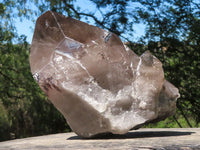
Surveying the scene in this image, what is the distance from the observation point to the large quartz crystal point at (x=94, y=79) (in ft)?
9.00

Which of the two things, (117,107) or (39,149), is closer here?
(39,149)

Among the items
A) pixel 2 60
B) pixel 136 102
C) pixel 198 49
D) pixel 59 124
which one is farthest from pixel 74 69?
pixel 59 124

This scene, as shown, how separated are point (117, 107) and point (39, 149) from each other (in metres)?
0.76

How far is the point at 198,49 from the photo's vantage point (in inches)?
220

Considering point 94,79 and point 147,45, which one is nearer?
point 94,79

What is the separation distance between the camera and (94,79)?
9.23ft

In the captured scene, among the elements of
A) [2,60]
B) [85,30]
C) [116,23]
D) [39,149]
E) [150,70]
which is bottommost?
[39,149]

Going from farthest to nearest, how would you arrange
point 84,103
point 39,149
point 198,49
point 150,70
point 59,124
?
point 59,124
point 198,49
point 150,70
point 84,103
point 39,149

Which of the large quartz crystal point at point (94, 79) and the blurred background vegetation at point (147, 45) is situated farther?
the blurred background vegetation at point (147, 45)

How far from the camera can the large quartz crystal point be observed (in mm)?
2744

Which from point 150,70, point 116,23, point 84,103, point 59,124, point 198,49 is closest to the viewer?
point 84,103

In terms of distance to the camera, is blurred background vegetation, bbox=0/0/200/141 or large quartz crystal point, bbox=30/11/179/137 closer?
large quartz crystal point, bbox=30/11/179/137

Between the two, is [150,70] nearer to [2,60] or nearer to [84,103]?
[84,103]

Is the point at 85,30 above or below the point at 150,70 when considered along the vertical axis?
above
